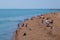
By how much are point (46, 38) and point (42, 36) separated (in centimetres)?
32

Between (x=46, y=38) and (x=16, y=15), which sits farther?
(x=16, y=15)

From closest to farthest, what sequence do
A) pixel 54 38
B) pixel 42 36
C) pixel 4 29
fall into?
pixel 54 38 < pixel 42 36 < pixel 4 29

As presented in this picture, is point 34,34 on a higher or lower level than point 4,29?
higher

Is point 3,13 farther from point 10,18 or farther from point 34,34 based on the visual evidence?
point 34,34

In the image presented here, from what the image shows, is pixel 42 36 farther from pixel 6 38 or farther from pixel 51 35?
pixel 6 38

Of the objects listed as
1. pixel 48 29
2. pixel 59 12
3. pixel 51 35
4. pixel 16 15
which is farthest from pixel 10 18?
pixel 51 35

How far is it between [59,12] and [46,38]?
5.96m

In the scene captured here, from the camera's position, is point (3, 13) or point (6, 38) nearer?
point (6, 38)

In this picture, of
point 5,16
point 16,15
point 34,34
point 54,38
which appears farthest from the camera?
point 5,16

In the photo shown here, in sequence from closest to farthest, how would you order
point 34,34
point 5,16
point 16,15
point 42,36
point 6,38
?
point 42,36 → point 34,34 → point 6,38 → point 16,15 → point 5,16

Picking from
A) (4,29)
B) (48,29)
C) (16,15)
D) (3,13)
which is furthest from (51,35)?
(3,13)

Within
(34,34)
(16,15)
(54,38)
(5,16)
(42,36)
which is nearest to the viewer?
(54,38)

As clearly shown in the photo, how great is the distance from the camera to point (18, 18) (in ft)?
36.9

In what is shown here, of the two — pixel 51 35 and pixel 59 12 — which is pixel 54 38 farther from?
pixel 59 12
